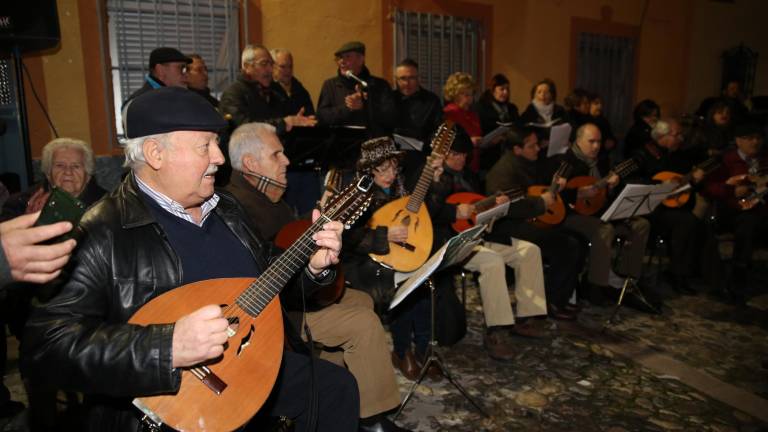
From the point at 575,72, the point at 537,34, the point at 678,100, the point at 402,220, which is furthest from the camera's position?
the point at 678,100

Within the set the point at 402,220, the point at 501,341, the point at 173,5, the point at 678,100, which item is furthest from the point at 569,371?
the point at 678,100

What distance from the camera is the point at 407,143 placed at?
17.5 feet

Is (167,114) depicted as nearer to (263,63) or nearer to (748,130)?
(263,63)

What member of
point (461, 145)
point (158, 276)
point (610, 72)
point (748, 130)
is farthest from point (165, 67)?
point (610, 72)

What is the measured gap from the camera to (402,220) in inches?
165

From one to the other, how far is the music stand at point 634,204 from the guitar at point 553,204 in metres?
0.41

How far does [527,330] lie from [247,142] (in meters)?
2.94

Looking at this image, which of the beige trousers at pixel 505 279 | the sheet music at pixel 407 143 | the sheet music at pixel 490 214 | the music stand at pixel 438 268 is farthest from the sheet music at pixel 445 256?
the sheet music at pixel 407 143

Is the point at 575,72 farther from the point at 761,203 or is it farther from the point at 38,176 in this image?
the point at 38,176

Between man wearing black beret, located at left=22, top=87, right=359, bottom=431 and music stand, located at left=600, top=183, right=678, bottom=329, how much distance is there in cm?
353

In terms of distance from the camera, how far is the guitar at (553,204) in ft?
17.8

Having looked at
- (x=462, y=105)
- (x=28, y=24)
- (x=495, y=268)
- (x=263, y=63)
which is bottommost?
(x=495, y=268)

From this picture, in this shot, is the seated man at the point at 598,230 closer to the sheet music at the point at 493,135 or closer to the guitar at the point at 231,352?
the sheet music at the point at 493,135

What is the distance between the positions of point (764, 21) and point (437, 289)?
1358 centimetres
